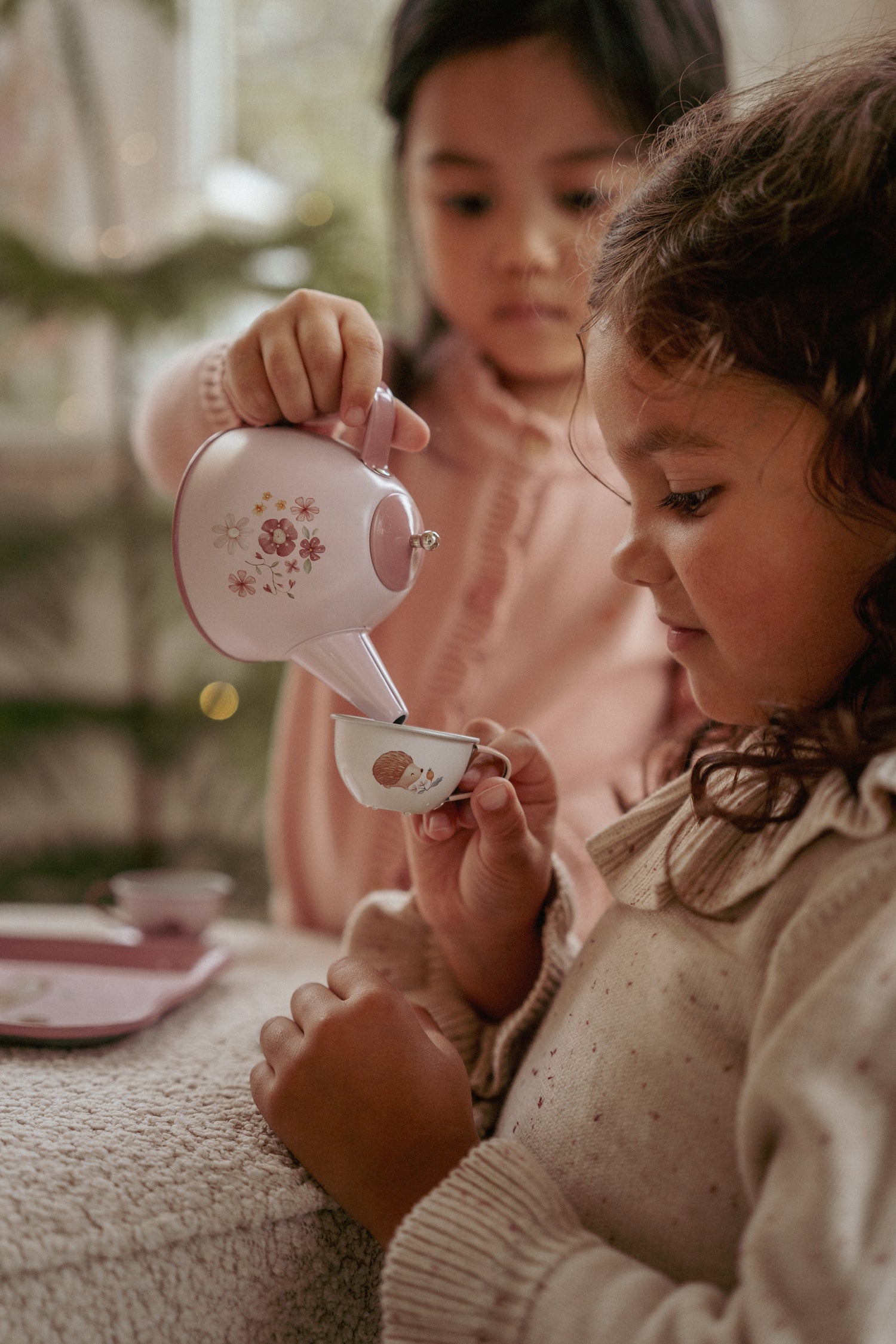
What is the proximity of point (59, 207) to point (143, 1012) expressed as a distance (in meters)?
1.70

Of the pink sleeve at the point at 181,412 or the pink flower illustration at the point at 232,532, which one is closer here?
the pink flower illustration at the point at 232,532

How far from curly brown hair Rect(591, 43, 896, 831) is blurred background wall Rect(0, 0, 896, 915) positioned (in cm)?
103

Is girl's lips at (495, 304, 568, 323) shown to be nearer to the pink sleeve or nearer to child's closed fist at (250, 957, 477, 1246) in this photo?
the pink sleeve

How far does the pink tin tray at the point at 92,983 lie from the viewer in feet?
2.10

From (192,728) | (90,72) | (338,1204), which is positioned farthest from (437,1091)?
(90,72)

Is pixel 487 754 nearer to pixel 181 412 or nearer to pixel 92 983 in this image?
pixel 92 983

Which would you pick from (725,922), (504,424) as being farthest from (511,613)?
(725,922)

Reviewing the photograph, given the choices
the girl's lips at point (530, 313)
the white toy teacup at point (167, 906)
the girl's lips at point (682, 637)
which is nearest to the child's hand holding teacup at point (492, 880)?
the girl's lips at point (682, 637)

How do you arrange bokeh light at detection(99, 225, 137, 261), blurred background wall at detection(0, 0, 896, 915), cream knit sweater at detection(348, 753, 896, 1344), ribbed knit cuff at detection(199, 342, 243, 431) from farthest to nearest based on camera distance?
1. bokeh light at detection(99, 225, 137, 261)
2. blurred background wall at detection(0, 0, 896, 915)
3. ribbed knit cuff at detection(199, 342, 243, 431)
4. cream knit sweater at detection(348, 753, 896, 1344)

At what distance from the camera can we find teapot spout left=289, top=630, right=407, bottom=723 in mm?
590

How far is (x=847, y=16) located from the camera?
1.53 metres

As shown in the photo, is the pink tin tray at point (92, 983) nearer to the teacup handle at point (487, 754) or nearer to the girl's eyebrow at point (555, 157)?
the teacup handle at point (487, 754)

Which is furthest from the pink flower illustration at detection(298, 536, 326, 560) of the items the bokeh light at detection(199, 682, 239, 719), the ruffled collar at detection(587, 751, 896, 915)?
the bokeh light at detection(199, 682, 239, 719)

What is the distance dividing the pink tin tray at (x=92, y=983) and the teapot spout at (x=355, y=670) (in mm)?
250
